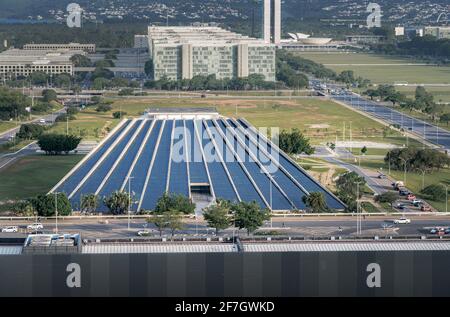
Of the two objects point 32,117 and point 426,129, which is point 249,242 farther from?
point 32,117

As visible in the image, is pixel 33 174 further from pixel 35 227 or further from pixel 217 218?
pixel 217 218

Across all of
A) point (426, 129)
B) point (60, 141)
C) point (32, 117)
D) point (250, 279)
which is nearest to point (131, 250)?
point (250, 279)

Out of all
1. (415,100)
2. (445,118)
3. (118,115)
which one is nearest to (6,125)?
(118,115)

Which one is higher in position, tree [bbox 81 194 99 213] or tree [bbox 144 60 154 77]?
tree [bbox 144 60 154 77]

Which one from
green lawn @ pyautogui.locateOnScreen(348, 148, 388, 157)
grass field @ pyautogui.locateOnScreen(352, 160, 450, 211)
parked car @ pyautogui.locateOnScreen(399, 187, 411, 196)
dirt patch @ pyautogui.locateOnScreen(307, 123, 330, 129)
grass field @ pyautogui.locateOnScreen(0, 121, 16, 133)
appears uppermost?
dirt patch @ pyautogui.locateOnScreen(307, 123, 330, 129)

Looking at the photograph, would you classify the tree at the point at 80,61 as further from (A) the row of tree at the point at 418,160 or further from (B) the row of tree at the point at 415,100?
(A) the row of tree at the point at 418,160

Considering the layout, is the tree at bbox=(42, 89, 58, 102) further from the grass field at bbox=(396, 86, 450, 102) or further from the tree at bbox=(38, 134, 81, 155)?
the tree at bbox=(38, 134, 81, 155)

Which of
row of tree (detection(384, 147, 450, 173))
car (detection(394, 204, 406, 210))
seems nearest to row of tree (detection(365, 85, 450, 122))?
row of tree (detection(384, 147, 450, 173))
